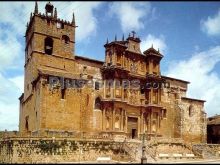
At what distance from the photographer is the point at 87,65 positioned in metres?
43.0

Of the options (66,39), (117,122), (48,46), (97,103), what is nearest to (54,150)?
(97,103)

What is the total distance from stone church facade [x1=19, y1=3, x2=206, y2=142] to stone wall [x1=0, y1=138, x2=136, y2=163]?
13.6ft

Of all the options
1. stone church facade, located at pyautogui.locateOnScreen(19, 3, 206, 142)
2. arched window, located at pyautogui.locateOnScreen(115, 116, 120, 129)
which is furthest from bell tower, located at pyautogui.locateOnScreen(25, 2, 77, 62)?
arched window, located at pyautogui.locateOnScreen(115, 116, 120, 129)

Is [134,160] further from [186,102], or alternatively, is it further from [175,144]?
[186,102]

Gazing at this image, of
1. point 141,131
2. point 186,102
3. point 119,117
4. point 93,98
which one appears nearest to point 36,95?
point 93,98

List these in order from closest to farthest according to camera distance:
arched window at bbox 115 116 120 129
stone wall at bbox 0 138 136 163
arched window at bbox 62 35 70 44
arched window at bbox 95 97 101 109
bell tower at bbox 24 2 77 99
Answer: stone wall at bbox 0 138 136 163 < bell tower at bbox 24 2 77 99 < arched window at bbox 62 35 70 44 < arched window at bbox 95 97 101 109 < arched window at bbox 115 116 120 129

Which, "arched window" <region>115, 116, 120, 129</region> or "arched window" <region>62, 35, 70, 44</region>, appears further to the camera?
"arched window" <region>115, 116, 120, 129</region>

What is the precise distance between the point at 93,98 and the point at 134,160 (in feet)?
36.7

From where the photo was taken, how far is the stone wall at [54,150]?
1238 inches

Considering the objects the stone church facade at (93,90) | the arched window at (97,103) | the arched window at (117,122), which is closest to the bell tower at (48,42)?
the stone church facade at (93,90)

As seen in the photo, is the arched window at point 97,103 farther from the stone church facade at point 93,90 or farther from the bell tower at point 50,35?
the bell tower at point 50,35

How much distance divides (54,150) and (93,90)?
12146 mm

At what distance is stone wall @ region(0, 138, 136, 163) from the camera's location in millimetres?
31453

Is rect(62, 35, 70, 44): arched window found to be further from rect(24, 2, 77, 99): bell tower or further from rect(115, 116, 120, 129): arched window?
rect(115, 116, 120, 129): arched window
